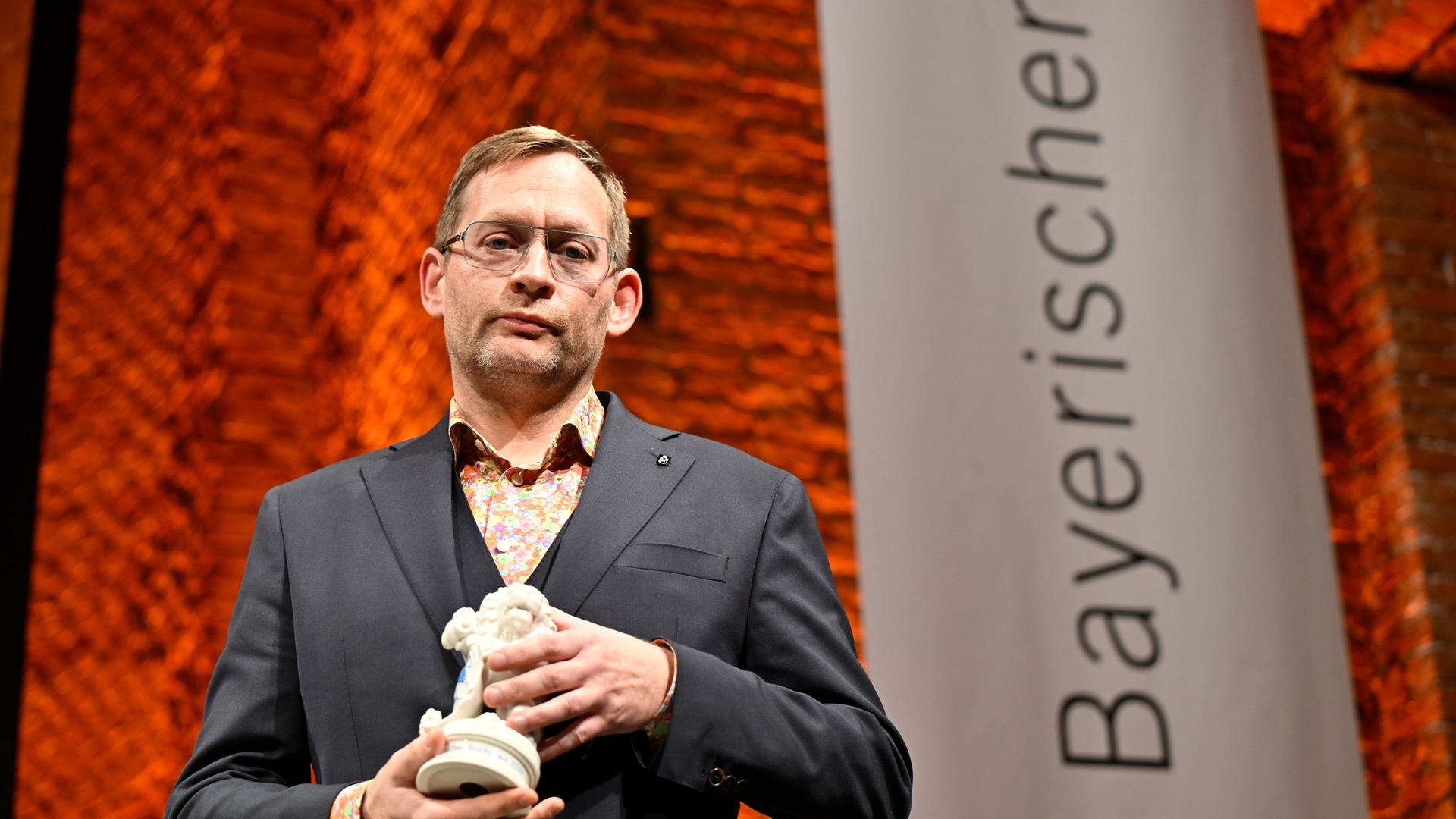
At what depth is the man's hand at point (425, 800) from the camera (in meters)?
1.24

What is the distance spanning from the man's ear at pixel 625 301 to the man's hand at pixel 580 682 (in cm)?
45

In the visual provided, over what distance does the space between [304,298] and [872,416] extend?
2381mm

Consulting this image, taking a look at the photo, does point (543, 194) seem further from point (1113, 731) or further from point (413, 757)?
point (1113, 731)

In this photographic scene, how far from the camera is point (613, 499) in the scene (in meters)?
1.54

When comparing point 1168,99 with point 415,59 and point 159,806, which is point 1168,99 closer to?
point 415,59

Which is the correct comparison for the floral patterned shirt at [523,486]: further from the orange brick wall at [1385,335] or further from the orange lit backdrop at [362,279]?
the orange brick wall at [1385,335]

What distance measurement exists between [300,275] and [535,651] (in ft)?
13.4

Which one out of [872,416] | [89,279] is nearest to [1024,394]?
[872,416]

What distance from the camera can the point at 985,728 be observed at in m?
3.30

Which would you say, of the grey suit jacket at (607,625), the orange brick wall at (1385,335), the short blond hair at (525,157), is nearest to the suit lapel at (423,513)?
the grey suit jacket at (607,625)

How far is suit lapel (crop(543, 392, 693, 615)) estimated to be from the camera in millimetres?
1478

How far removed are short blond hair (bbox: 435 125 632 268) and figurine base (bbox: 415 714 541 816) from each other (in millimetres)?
569

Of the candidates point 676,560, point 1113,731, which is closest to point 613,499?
point 676,560

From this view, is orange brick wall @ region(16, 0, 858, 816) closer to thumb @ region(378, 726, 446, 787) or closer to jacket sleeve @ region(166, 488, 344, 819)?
jacket sleeve @ region(166, 488, 344, 819)
